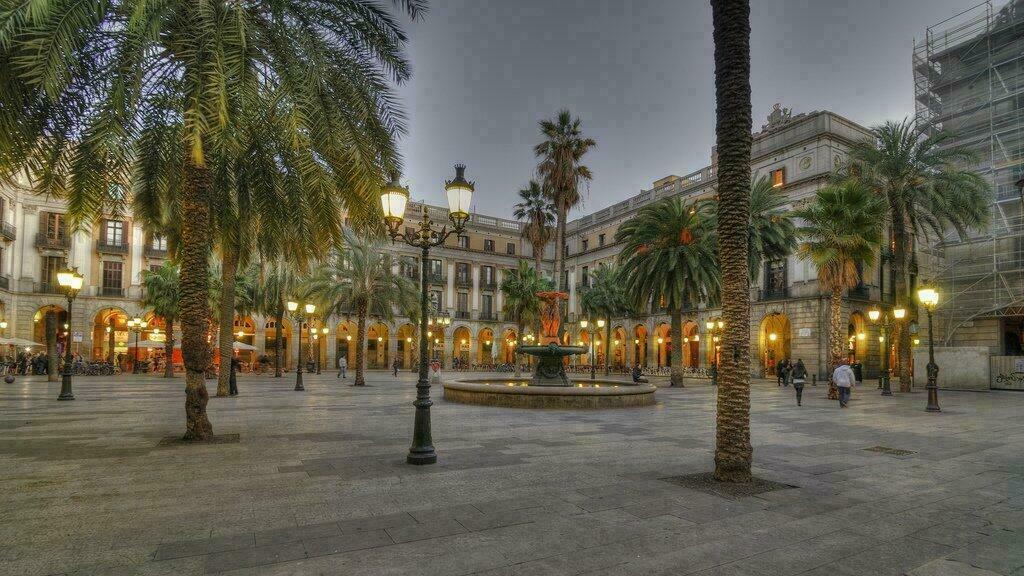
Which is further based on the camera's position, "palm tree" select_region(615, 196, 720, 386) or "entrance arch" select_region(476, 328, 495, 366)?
"entrance arch" select_region(476, 328, 495, 366)

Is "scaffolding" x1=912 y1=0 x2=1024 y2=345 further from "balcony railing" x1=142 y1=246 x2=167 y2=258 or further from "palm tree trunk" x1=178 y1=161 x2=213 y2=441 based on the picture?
"balcony railing" x1=142 y1=246 x2=167 y2=258

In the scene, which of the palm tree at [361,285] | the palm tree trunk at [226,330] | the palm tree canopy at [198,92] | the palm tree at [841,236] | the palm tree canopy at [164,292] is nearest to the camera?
the palm tree canopy at [198,92]

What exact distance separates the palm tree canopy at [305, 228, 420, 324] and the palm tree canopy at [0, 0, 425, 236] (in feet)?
56.1

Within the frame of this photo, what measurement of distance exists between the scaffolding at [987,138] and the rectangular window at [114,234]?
56.5 m

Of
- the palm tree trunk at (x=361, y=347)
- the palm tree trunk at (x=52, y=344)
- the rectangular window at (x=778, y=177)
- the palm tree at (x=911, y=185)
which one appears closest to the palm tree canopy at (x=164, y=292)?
the palm tree trunk at (x=52, y=344)

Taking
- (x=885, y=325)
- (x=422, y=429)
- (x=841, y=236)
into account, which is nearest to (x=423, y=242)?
(x=422, y=429)

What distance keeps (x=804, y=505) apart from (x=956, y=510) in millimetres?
1695

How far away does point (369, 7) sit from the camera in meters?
10.0

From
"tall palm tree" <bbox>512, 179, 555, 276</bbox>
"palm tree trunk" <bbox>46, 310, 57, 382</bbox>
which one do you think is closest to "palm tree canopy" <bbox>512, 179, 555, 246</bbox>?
"tall palm tree" <bbox>512, 179, 555, 276</bbox>

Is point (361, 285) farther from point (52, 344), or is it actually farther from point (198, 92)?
point (198, 92)

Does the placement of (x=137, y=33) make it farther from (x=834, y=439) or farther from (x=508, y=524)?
(x=834, y=439)

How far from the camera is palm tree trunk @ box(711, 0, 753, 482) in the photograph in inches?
288

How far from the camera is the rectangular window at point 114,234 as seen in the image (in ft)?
147

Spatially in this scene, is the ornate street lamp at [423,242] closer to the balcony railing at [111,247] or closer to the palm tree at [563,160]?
the palm tree at [563,160]
